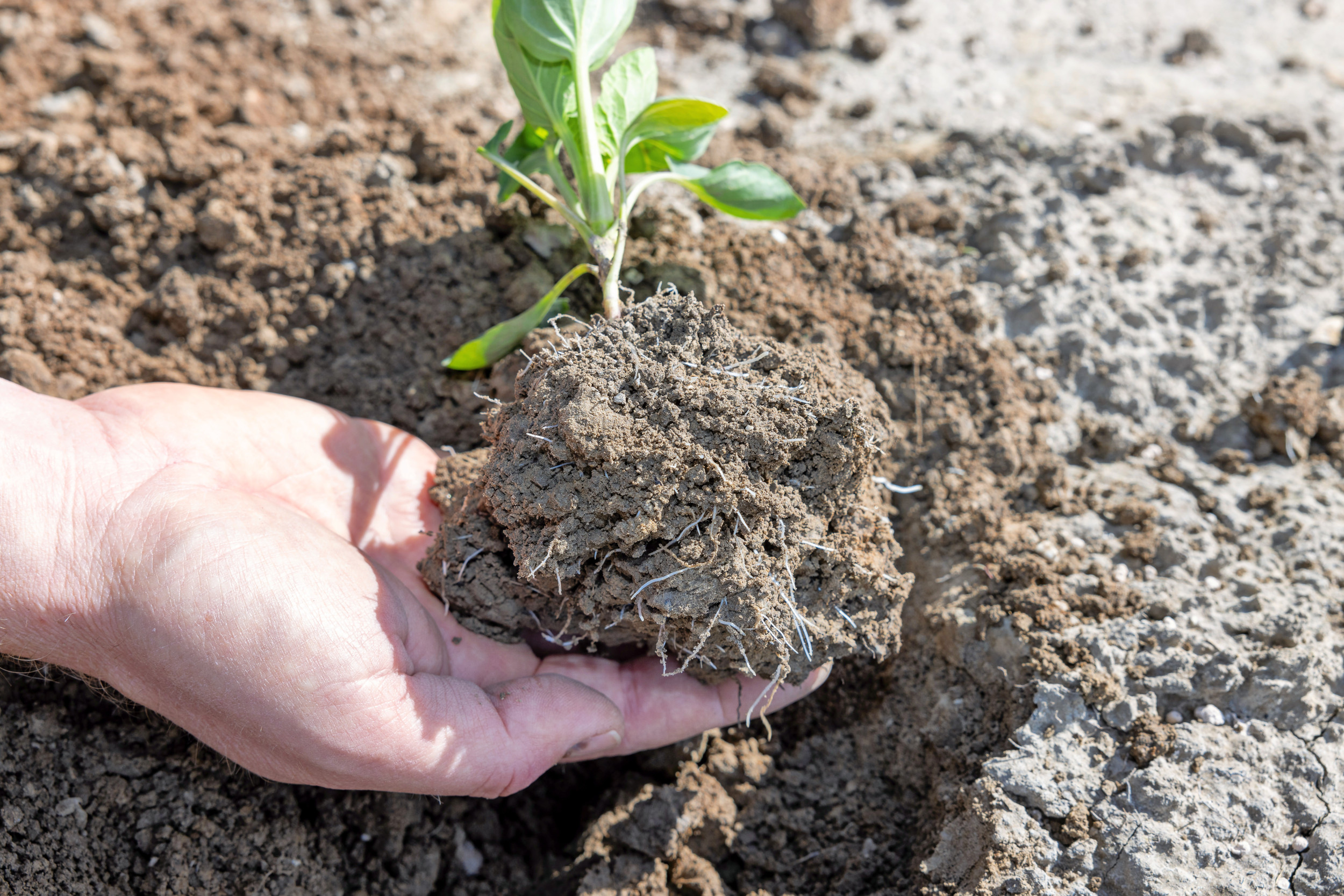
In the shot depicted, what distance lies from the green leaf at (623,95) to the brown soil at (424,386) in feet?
1.22

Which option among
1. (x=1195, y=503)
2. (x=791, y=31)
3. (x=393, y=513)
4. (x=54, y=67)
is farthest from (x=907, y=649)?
(x=54, y=67)

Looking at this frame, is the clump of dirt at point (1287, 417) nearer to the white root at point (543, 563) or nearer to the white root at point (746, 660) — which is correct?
the white root at point (746, 660)

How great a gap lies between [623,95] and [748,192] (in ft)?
1.38

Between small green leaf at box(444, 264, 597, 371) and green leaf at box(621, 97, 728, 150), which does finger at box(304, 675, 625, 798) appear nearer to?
small green leaf at box(444, 264, 597, 371)

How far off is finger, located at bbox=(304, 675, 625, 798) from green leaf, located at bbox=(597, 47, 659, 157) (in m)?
1.41

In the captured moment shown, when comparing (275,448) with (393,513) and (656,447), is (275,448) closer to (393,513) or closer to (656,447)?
(393,513)

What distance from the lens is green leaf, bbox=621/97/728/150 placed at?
215 centimetres

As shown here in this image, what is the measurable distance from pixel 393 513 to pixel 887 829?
151 cm

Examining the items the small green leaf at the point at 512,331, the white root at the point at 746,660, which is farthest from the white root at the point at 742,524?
the small green leaf at the point at 512,331

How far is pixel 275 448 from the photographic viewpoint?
2174mm

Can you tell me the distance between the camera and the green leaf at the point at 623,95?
223 centimetres

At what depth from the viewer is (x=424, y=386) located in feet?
8.25

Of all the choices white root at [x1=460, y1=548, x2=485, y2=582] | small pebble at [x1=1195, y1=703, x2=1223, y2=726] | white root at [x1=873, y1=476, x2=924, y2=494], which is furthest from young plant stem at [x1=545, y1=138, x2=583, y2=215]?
small pebble at [x1=1195, y1=703, x2=1223, y2=726]

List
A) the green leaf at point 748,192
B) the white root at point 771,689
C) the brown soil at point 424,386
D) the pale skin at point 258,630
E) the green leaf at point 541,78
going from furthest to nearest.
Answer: the green leaf at point 748,192, the green leaf at point 541,78, the brown soil at point 424,386, the white root at point 771,689, the pale skin at point 258,630
